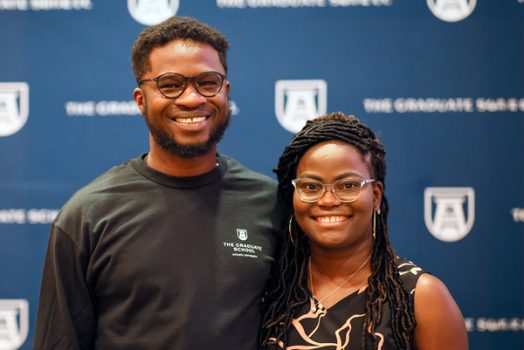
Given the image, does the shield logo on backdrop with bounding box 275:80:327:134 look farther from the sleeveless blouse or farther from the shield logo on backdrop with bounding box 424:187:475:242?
the sleeveless blouse

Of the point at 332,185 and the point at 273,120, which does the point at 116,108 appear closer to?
the point at 273,120

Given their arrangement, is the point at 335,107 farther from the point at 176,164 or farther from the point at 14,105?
the point at 14,105

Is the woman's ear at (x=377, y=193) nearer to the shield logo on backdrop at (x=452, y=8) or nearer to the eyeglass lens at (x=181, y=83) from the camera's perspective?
the eyeglass lens at (x=181, y=83)

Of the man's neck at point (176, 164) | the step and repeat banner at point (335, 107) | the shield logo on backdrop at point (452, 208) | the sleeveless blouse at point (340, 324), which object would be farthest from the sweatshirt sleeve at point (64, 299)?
the shield logo on backdrop at point (452, 208)

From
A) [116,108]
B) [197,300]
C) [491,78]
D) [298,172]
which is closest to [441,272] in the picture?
[491,78]

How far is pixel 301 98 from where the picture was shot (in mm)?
2400

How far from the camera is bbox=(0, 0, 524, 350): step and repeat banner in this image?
2373 millimetres

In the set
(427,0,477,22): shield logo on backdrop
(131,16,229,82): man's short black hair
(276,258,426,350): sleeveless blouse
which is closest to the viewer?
(276,258,426,350): sleeveless blouse

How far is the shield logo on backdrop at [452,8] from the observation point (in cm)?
236

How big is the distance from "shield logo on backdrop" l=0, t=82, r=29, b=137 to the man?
97 centimetres

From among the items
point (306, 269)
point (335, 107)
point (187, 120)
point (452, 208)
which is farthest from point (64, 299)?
point (452, 208)

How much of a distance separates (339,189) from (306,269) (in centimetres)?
28

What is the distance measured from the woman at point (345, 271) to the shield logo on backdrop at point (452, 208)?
0.74m

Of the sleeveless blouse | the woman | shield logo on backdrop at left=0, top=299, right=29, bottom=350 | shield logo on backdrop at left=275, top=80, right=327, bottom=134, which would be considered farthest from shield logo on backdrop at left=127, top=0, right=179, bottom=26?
the sleeveless blouse
